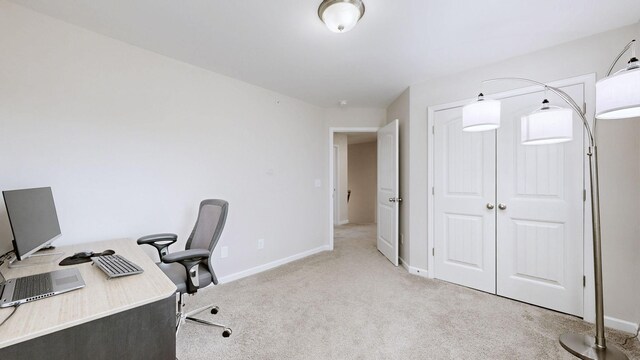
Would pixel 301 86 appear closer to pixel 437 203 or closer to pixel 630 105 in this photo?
pixel 437 203

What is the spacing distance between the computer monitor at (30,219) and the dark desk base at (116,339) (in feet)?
1.72

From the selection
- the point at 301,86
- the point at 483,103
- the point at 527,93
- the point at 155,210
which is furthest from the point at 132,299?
the point at 527,93

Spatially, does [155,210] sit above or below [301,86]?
below

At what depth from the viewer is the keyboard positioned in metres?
1.34

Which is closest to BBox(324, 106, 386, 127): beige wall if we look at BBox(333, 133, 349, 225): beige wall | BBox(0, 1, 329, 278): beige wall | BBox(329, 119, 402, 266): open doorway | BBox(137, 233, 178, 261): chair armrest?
BBox(329, 119, 402, 266): open doorway

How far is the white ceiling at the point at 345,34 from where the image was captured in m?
1.80

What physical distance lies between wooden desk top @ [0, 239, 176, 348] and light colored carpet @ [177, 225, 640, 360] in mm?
841

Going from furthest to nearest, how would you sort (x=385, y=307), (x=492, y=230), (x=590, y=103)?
(x=492, y=230)
(x=385, y=307)
(x=590, y=103)

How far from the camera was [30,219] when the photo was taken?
1472 millimetres

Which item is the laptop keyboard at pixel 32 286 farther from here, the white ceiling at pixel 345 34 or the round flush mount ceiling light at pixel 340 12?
the round flush mount ceiling light at pixel 340 12

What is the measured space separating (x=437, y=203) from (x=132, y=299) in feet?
9.62

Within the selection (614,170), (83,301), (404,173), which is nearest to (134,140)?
(83,301)

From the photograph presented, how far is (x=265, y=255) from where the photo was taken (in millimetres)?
3461

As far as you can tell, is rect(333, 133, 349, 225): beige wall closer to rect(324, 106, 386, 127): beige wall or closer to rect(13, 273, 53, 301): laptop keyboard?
rect(324, 106, 386, 127): beige wall
